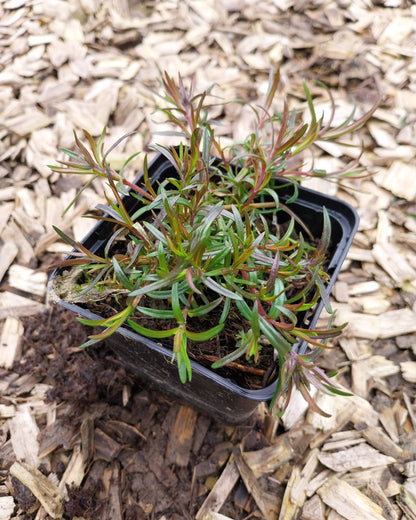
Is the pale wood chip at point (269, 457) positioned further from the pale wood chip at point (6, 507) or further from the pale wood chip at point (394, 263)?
the pale wood chip at point (394, 263)

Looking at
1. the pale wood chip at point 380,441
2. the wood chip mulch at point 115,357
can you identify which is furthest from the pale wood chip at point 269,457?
the pale wood chip at point 380,441

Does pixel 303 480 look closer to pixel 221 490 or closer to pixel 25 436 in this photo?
pixel 221 490

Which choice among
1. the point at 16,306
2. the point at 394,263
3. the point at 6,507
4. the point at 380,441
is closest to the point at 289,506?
the point at 380,441

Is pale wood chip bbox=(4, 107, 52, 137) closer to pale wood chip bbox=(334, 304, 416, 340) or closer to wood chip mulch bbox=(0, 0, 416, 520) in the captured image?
wood chip mulch bbox=(0, 0, 416, 520)

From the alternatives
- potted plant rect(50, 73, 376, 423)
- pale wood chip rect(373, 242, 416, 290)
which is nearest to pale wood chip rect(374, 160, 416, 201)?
pale wood chip rect(373, 242, 416, 290)

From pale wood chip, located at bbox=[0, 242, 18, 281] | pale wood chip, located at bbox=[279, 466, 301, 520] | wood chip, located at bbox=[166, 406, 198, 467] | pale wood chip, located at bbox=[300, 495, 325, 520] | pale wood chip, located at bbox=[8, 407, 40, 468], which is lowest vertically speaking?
pale wood chip, located at bbox=[300, 495, 325, 520]

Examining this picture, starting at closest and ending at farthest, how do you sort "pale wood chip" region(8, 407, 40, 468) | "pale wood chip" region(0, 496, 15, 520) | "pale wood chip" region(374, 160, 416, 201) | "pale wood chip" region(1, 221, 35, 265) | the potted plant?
the potted plant → "pale wood chip" region(0, 496, 15, 520) → "pale wood chip" region(8, 407, 40, 468) → "pale wood chip" region(1, 221, 35, 265) → "pale wood chip" region(374, 160, 416, 201)

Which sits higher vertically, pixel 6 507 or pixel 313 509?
pixel 6 507

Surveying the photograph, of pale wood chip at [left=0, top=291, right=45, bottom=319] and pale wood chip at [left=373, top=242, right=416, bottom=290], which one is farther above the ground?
pale wood chip at [left=0, top=291, right=45, bottom=319]
